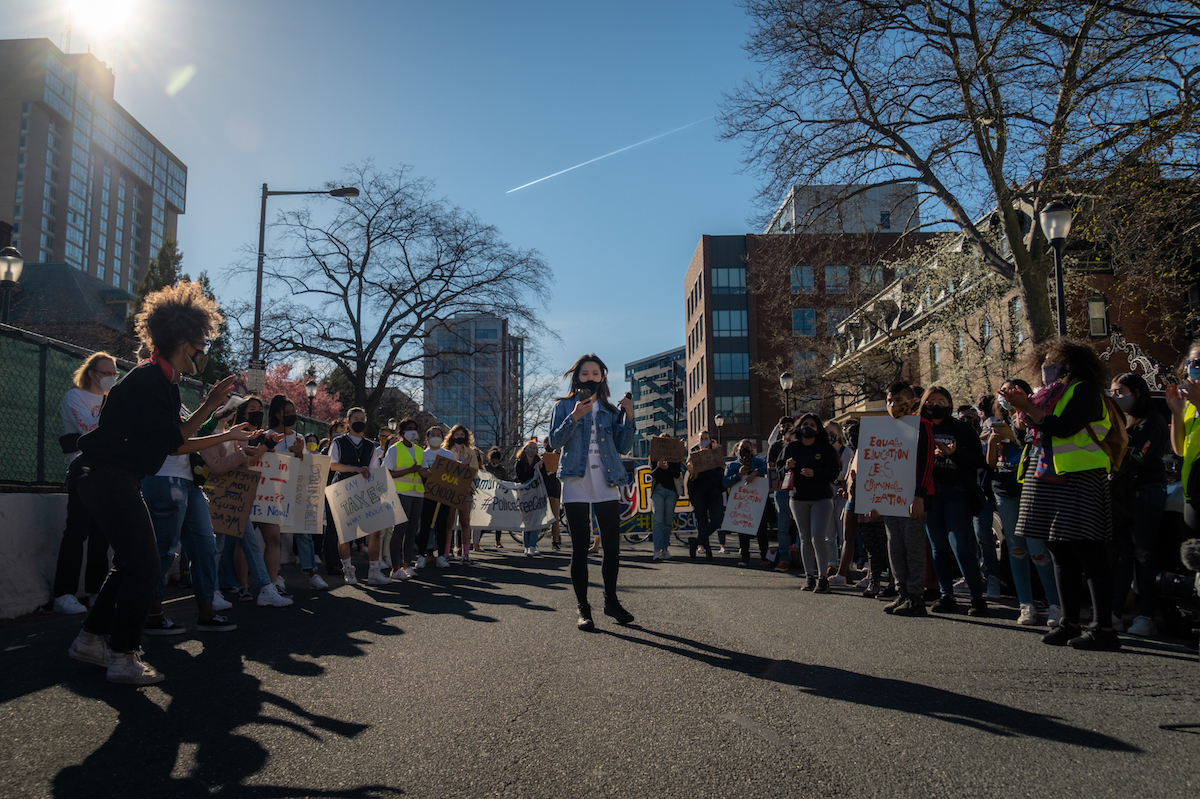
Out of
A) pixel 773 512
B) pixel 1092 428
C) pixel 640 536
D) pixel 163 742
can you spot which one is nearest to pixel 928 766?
pixel 163 742

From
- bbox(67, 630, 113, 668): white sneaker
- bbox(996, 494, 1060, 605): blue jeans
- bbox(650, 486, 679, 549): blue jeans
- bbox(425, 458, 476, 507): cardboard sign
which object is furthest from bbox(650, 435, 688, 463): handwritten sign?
bbox(67, 630, 113, 668): white sneaker

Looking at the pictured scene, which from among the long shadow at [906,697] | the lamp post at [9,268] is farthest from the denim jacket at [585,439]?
the lamp post at [9,268]

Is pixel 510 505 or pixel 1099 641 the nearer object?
pixel 1099 641

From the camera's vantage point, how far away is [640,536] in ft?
55.1

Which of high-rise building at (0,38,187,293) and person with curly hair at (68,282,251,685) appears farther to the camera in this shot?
high-rise building at (0,38,187,293)

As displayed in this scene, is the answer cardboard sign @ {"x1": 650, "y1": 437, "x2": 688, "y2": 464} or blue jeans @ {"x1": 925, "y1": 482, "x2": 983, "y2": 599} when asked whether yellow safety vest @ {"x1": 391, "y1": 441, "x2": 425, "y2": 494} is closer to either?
cardboard sign @ {"x1": 650, "y1": 437, "x2": 688, "y2": 464}

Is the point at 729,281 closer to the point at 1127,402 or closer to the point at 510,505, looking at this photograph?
the point at 510,505

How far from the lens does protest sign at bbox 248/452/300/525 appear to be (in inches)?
304

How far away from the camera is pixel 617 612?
6.21 metres

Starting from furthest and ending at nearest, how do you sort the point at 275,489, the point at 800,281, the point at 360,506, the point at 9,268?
the point at 800,281
the point at 9,268
the point at 360,506
the point at 275,489

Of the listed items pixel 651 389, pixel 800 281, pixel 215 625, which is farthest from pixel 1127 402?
pixel 651 389

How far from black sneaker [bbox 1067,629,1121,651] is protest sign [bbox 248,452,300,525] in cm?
670

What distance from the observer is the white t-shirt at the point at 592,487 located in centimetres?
621

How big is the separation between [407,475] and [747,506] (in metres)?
5.98
